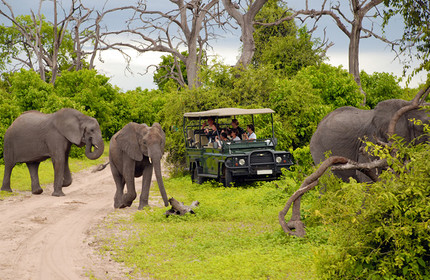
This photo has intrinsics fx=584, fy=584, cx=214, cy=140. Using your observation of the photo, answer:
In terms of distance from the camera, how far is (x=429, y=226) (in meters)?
5.33

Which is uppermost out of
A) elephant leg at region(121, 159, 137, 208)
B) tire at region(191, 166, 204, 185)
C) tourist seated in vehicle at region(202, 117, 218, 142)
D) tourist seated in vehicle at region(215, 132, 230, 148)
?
tourist seated in vehicle at region(202, 117, 218, 142)

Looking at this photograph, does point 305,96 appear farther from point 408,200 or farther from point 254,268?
point 408,200

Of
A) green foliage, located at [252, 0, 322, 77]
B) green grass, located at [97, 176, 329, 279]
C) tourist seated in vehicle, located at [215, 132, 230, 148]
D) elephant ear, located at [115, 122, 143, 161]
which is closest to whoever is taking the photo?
green grass, located at [97, 176, 329, 279]

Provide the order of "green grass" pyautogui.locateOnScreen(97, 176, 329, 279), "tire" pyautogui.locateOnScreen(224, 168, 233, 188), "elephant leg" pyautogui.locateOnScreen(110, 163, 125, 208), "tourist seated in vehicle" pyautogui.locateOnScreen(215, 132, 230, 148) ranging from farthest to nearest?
"tourist seated in vehicle" pyautogui.locateOnScreen(215, 132, 230, 148) → "tire" pyautogui.locateOnScreen(224, 168, 233, 188) → "elephant leg" pyautogui.locateOnScreen(110, 163, 125, 208) → "green grass" pyautogui.locateOnScreen(97, 176, 329, 279)

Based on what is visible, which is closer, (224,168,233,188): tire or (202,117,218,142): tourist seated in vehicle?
(224,168,233,188): tire

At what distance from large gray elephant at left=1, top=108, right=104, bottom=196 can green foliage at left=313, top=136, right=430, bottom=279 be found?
11.2 meters

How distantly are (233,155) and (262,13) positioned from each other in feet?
104

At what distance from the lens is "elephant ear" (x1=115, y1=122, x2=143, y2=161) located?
12.9m

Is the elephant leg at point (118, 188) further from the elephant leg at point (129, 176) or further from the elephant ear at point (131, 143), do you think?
the elephant ear at point (131, 143)

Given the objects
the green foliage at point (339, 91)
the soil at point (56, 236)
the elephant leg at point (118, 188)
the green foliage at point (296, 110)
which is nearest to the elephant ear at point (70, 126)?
the soil at point (56, 236)

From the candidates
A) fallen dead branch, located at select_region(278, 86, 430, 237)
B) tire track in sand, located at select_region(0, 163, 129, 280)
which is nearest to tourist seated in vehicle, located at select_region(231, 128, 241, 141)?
tire track in sand, located at select_region(0, 163, 129, 280)

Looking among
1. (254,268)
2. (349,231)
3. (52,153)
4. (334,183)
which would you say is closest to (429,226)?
(349,231)

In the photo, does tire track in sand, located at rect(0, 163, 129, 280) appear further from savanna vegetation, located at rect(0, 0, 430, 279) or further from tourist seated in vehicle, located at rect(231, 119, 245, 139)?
tourist seated in vehicle, located at rect(231, 119, 245, 139)

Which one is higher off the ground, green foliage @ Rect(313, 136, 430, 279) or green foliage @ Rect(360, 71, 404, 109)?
green foliage @ Rect(360, 71, 404, 109)
